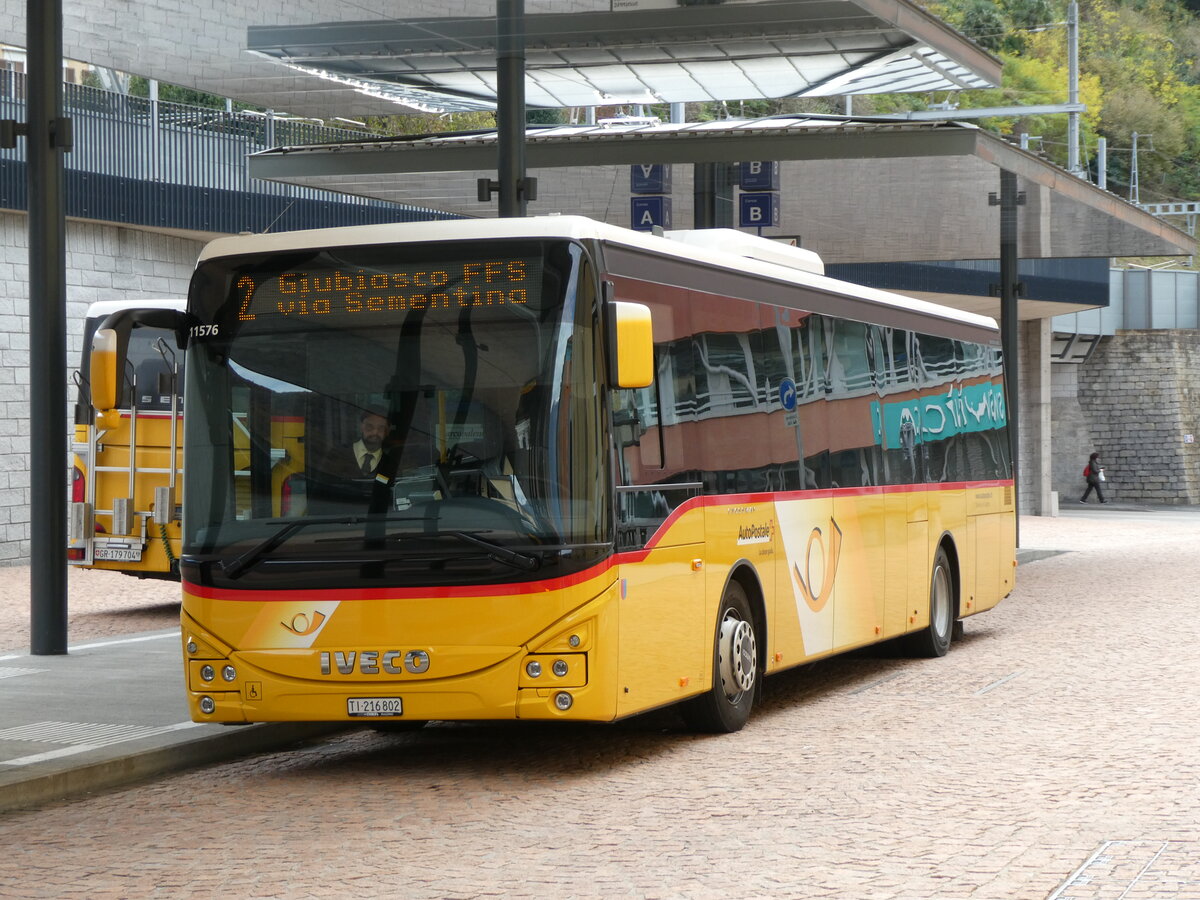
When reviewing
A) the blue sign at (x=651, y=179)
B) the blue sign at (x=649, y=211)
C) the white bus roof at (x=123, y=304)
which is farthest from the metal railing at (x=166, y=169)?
the white bus roof at (x=123, y=304)

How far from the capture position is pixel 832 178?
24.5 metres

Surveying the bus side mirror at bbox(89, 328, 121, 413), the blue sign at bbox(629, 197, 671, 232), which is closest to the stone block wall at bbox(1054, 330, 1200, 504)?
the blue sign at bbox(629, 197, 671, 232)

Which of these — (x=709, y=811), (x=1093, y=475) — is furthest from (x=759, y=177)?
(x=1093, y=475)

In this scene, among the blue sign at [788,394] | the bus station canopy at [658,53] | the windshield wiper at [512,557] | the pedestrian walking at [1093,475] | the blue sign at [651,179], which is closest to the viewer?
the windshield wiper at [512,557]

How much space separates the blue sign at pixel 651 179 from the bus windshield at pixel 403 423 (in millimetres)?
14328

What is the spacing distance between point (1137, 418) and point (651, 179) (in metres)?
43.0

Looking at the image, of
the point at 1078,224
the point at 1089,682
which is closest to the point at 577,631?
the point at 1089,682

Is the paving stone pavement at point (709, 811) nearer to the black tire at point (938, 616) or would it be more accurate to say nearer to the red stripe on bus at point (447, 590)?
the red stripe on bus at point (447, 590)

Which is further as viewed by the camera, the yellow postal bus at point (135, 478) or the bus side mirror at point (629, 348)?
the yellow postal bus at point (135, 478)

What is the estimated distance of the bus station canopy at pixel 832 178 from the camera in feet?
65.0

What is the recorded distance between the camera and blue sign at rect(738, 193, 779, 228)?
76.4 feet

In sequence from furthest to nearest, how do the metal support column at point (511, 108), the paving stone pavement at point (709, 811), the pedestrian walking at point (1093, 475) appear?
the pedestrian walking at point (1093, 475) < the metal support column at point (511, 108) < the paving stone pavement at point (709, 811)

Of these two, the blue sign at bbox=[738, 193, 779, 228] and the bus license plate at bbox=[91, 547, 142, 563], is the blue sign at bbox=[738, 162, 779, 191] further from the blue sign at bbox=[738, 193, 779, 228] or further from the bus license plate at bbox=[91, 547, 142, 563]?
the bus license plate at bbox=[91, 547, 142, 563]

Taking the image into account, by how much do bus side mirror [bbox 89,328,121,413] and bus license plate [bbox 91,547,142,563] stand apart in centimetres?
926
